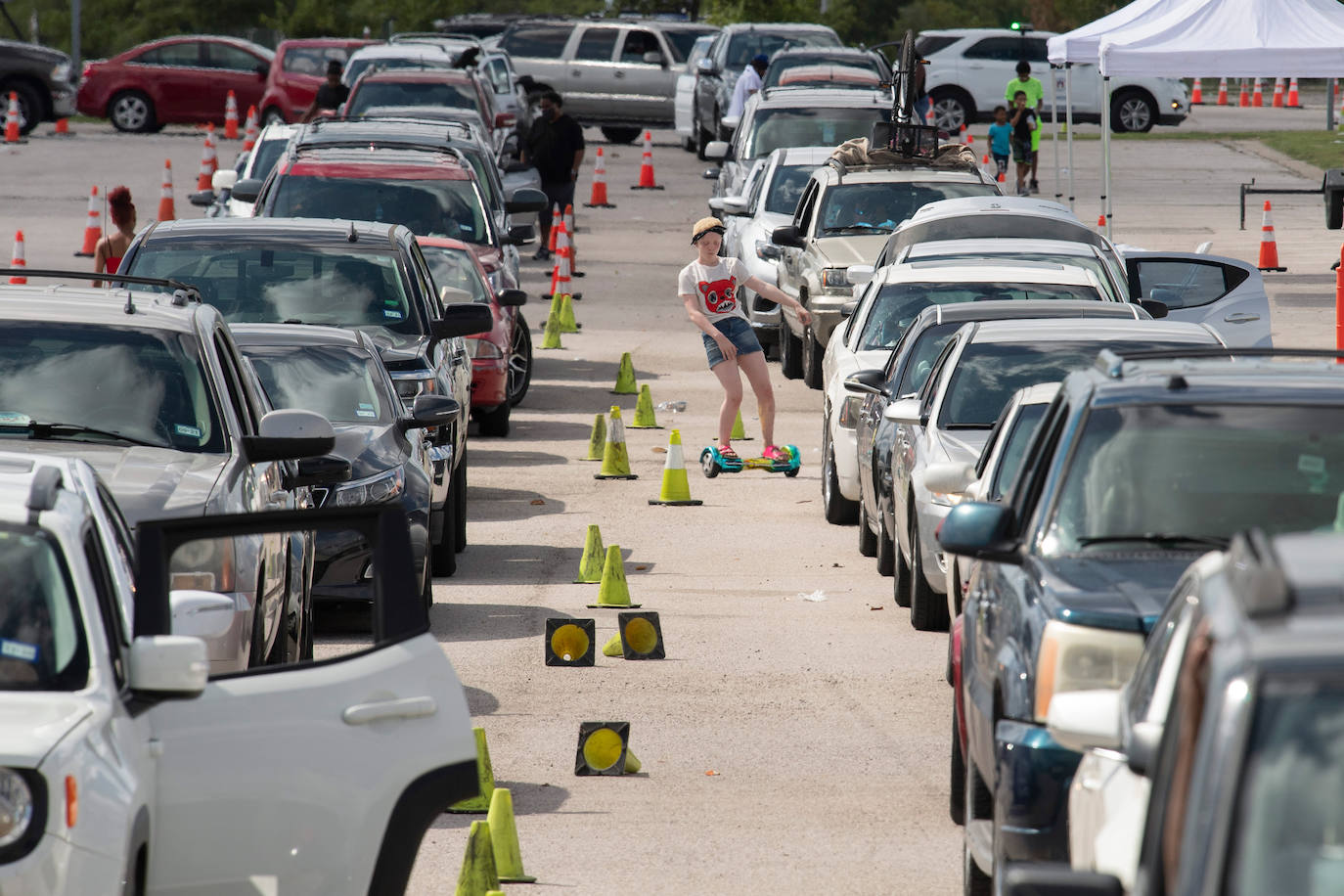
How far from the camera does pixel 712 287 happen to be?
16.1 metres

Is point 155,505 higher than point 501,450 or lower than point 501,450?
higher

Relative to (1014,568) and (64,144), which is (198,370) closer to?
(1014,568)

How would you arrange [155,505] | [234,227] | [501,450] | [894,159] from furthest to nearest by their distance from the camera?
1. [894,159]
2. [501,450]
3. [234,227]
4. [155,505]

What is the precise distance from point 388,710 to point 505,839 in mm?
1717

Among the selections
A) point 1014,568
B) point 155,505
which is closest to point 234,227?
point 155,505

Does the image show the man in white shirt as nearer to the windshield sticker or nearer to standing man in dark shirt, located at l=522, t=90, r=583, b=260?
standing man in dark shirt, located at l=522, t=90, r=583, b=260

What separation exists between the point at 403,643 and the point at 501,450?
1246cm

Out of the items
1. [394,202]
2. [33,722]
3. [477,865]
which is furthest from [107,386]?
[394,202]

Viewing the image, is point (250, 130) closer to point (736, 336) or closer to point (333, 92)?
point (333, 92)

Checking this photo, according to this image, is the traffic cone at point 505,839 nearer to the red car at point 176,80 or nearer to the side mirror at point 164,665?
the side mirror at point 164,665

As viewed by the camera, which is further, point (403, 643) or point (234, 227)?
point (234, 227)

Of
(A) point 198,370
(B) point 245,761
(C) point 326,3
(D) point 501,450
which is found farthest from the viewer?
(C) point 326,3

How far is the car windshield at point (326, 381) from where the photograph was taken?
11773mm

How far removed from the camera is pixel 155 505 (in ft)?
23.0
